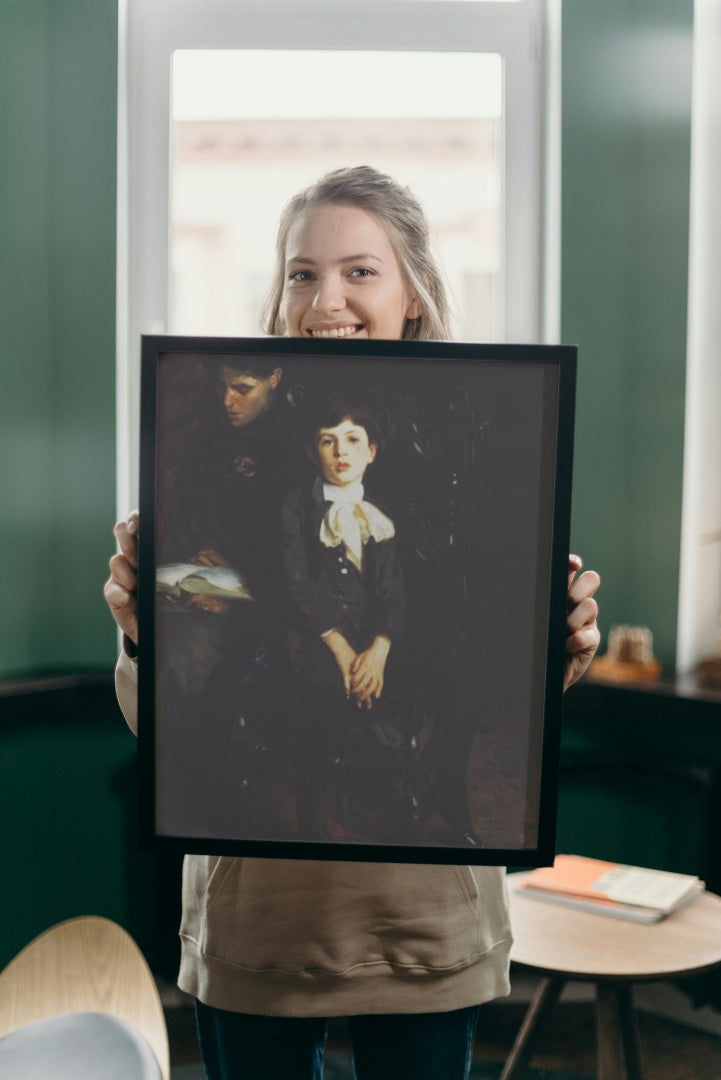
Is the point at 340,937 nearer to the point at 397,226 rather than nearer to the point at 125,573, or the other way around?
the point at 125,573

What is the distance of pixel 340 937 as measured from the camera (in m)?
1.04

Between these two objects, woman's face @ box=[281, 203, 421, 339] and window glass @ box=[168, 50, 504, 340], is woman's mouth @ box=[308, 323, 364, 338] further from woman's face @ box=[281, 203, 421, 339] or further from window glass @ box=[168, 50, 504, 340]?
window glass @ box=[168, 50, 504, 340]

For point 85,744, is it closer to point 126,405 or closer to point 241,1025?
point 126,405

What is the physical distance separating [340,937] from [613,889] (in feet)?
3.36

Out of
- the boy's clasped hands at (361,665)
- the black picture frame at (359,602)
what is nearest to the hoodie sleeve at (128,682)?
the black picture frame at (359,602)

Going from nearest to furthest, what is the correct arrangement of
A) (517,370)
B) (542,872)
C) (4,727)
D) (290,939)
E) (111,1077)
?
(111,1077) < (517,370) < (290,939) < (542,872) < (4,727)

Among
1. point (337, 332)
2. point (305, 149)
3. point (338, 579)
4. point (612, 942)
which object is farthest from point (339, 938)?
point (305, 149)

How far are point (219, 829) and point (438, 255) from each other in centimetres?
69

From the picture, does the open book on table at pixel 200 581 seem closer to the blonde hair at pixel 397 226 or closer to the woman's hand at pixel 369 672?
the woman's hand at pixel 369 672

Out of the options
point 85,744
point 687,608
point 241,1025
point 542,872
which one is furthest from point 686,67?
point 241,1025

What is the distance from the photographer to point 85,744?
2.51m

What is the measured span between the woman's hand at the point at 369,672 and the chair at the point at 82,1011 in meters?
0.29

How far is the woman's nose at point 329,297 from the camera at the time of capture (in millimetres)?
1089

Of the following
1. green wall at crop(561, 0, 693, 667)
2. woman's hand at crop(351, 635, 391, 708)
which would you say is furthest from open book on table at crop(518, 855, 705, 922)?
woman's hand at crop(351, 635, 391, 708)
